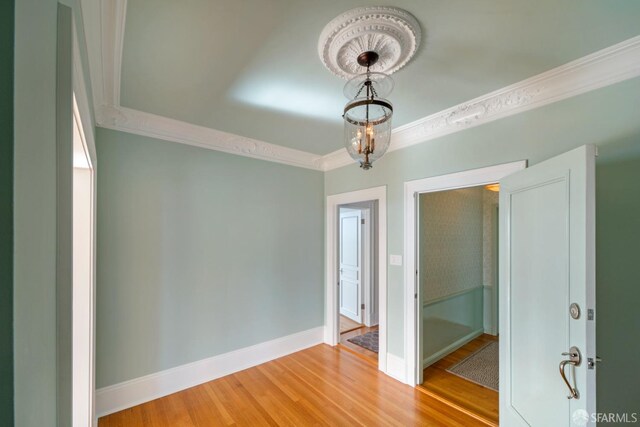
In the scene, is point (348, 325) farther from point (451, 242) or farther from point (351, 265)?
point (451, 242)

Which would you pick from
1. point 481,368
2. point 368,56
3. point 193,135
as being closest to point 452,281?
point 481,368

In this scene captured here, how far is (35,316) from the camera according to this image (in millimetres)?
451

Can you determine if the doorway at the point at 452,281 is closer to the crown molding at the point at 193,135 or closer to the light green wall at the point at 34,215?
the crown molding at the point at 193,135

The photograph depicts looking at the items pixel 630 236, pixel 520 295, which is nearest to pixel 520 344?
pixel 520 295

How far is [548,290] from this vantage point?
4.92 feet

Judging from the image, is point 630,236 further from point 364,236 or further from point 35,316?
point 364,236

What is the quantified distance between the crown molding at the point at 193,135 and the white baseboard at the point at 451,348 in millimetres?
2727

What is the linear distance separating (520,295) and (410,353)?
1285mm

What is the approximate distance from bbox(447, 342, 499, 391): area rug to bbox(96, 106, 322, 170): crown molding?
2.96 m

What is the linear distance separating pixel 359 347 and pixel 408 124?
9.30 feet

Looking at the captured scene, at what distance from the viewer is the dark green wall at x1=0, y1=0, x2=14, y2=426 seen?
310 millimetres

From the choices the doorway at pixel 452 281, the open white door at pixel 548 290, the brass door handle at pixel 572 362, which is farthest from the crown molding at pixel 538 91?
the brass door handle at pixel 572 362

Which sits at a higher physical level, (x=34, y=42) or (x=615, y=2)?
(x=615, y=2)

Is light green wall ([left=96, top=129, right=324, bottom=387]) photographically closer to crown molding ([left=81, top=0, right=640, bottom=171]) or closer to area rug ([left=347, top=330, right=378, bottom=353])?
crown molding ([left=81, top=0, right=640, bottom=171])
